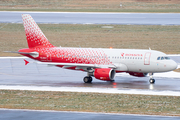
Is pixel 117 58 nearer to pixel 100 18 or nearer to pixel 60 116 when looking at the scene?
pixel 60 116

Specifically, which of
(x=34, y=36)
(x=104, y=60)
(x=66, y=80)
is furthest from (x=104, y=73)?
(x=34, y=36)

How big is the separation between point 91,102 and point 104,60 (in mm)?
11332

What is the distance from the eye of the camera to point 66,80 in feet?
143

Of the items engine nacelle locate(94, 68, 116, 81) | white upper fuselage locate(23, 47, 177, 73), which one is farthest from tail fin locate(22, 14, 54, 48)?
engine nacelle locate(94, 68, 116, 81)

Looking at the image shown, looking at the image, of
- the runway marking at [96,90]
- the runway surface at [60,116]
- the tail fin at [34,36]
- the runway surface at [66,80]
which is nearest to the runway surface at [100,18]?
the runway surface at [66,80]

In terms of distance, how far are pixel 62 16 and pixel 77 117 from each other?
86.4m

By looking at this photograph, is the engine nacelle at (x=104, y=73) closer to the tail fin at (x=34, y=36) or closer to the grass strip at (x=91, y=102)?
the grass strip at (x=91, y=102)

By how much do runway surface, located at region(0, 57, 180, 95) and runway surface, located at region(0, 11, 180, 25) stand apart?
49302 millimetres

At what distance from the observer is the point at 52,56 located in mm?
44031

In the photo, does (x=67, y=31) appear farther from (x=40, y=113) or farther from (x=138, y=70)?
(x=40, y=113)

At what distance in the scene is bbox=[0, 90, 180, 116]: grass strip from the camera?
29.1m

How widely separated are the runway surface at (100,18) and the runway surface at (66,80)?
162 ft

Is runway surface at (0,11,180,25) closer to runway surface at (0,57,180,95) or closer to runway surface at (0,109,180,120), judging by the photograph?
runway surface at (0,57,180,95)

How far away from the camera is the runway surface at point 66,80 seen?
39656mm
